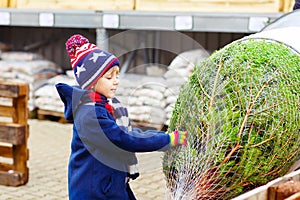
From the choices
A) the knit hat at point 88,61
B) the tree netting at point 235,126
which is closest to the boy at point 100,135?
the knit hat at point 88,61

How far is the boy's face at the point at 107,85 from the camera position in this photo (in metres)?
2.61

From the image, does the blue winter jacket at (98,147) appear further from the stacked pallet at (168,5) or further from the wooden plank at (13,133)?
the stacked pallet at (168,5)

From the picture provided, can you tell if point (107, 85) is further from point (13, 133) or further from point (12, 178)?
point (12, 178)

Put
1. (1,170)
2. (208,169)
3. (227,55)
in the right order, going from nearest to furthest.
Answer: (208,169), (227,55), (1,170)

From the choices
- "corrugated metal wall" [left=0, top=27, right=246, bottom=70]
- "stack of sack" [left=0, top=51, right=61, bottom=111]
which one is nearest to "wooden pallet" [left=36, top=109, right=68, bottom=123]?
"stack of sack" [left=0, top=51, right=61, bottom=111]

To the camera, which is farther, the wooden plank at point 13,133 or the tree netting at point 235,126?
the wooden plank at point 13,133

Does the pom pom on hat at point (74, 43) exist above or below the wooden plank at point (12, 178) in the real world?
above

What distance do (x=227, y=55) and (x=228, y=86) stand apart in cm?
22

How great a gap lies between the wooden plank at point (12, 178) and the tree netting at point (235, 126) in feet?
8.85

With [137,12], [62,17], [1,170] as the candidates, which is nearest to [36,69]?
[62,17]

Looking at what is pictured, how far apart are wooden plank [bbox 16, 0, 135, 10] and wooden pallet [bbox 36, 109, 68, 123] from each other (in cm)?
149

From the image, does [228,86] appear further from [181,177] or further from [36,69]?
[36,69]

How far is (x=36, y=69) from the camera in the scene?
8688 mm

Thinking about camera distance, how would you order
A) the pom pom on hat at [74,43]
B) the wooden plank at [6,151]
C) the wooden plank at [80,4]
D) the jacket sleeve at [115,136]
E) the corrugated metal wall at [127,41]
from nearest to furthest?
1. the jacket sleeve at [115,136]
2. the pom pom on hat at [74,43]
3. the wooden plank at [6,151]
4. the wooden plank at [80,4]
5. the corrugated metal wall at [127,41]
